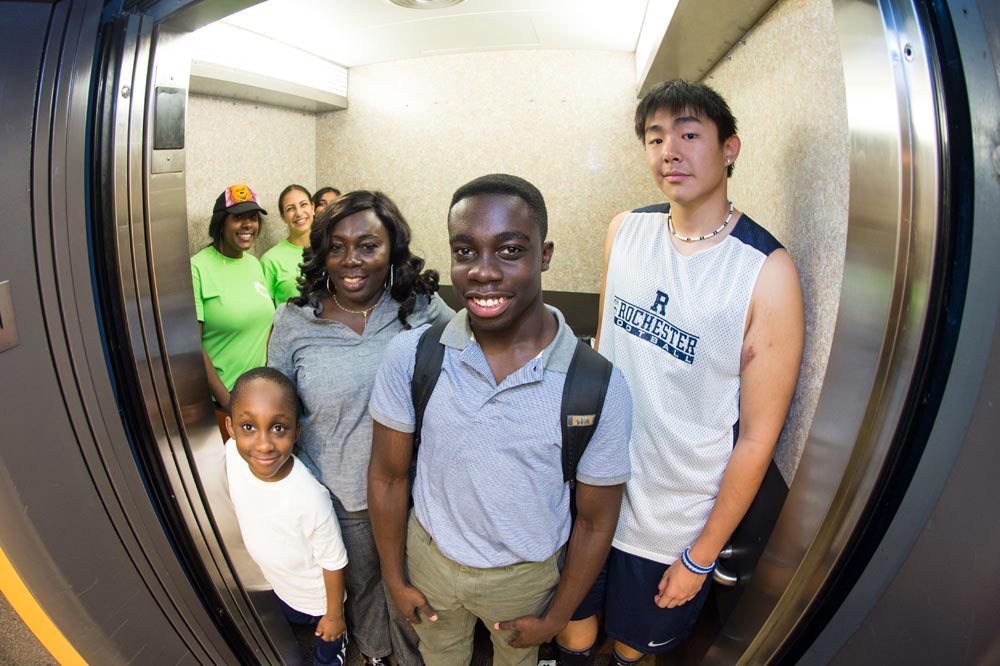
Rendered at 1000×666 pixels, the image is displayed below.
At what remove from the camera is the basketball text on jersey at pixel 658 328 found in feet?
3.83

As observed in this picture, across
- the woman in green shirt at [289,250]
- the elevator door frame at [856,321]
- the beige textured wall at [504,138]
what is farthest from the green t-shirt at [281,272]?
the elevator door frame at [856,321]

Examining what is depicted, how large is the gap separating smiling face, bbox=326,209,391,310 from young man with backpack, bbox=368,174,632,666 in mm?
319

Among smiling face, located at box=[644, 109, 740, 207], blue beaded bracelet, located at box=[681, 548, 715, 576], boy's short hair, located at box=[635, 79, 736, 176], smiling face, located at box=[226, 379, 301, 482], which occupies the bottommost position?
blue beaded bracelet, located at box=[681, 548, 715, 576]

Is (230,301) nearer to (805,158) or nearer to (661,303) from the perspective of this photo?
(661,303)

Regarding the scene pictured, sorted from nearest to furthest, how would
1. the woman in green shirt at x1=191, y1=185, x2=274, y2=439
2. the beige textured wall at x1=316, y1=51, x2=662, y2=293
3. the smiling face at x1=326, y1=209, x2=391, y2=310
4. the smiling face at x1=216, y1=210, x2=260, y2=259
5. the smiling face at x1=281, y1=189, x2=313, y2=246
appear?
the smiling face at x1=326, y1=209, x2=391, y2=310 < the woman in green shirt at x1=191, y1=185, x2=274, y2=439 < the smiling face at x1=216, y1=210, x2=260, y2=259 < the smiling face at x1=281, y1=189, x2=313, y2=246 < the beige textured wall at x1=316, y1=51, x2=662, y2=293

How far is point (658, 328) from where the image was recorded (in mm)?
1209

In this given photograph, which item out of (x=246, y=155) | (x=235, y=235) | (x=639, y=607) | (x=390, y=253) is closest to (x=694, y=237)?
(x=390, y=253)

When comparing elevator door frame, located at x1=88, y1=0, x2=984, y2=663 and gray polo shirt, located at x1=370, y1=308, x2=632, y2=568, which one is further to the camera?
gray polo shirt, located at x1=370, y1=308, x2=632, y2=568

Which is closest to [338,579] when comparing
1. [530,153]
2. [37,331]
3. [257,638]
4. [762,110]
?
[257,638]

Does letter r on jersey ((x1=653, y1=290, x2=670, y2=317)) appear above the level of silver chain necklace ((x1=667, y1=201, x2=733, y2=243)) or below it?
below

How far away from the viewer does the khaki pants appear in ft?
3.68

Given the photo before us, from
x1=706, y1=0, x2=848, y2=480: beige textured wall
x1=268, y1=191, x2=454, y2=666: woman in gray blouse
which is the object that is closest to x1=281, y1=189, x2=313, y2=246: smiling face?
x1=268, y1=191, x2=454, y2=666: woman in gray blouse

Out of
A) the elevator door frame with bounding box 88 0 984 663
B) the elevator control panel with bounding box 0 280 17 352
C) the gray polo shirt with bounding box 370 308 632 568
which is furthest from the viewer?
the gray polo shirt with bounding box 370 308 632 568

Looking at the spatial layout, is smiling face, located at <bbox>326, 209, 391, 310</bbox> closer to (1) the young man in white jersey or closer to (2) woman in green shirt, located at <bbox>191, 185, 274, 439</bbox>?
(1) the young man in white jersey
